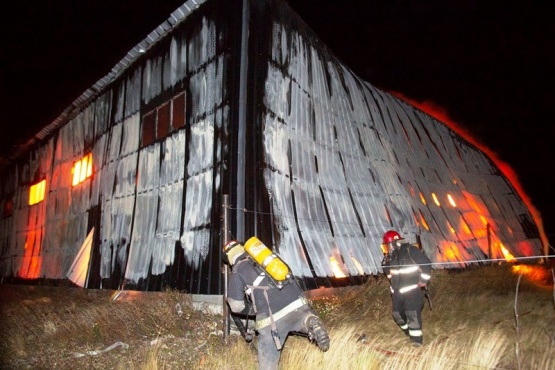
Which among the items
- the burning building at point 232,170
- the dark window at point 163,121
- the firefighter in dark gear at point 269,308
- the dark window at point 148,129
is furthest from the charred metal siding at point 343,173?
the dark window at point 148,129

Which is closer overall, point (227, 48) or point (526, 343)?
point (526, 343)

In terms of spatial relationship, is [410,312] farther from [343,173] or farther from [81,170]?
[81,170]

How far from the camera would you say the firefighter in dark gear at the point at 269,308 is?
13.9ft

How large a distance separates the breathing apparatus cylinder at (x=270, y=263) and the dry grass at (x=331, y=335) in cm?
147

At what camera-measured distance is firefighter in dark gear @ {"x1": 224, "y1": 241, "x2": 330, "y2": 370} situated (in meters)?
4.24

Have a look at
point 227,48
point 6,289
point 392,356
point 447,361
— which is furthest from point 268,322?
point 6,289

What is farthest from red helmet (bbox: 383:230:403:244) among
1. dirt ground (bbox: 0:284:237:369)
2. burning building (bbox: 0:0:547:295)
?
dirt ground (bbox: 0:284:237:369)

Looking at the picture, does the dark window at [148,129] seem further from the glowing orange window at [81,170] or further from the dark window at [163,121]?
the glowing orange window at [81,170]

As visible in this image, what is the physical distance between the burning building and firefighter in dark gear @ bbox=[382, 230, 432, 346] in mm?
2185

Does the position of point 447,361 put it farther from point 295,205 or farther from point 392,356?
point 295,205

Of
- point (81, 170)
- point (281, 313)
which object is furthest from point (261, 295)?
point (81, 170)

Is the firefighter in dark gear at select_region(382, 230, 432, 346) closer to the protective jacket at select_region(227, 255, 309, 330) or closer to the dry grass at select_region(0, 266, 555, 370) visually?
the dry grass at select_region(0, 266, 555, 370)

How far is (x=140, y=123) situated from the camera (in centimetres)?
1085

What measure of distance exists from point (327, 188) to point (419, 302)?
4.49 m
